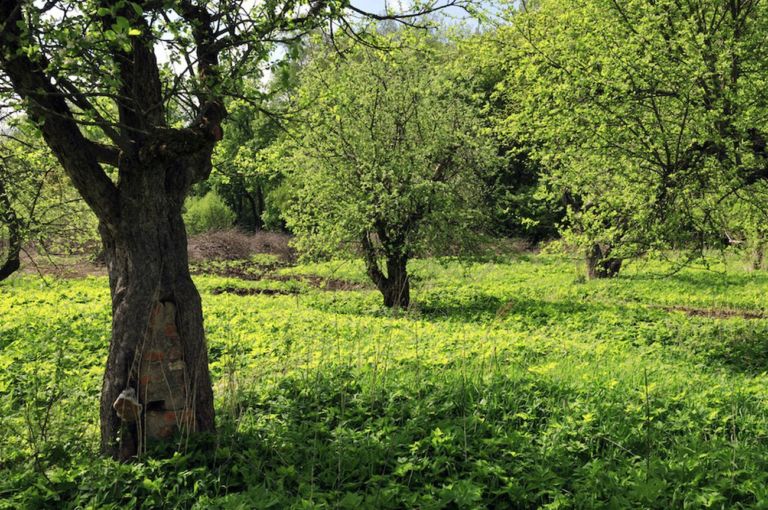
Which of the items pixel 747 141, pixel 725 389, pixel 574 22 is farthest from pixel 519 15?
pixel 725 389

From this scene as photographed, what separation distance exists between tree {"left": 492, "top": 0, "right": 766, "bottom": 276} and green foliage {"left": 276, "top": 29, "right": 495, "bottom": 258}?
12.6 feet

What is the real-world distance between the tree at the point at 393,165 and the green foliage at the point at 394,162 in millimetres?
25

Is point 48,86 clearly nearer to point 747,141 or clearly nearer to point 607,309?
point 747,141

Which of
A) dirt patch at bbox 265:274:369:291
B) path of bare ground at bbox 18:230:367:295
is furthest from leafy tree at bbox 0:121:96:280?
dirt patch at bbox 265:274:369:291

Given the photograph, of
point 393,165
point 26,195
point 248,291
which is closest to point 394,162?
point 393,165

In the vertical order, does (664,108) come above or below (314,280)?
above

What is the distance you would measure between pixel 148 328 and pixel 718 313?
13.0 meters

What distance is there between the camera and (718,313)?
12.8m

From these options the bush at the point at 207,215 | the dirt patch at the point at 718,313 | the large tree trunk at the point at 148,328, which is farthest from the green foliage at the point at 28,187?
the bush at the point at 207,215

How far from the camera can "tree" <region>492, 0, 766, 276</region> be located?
8.11m

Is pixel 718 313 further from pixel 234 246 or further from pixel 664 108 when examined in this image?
pixel 234 246

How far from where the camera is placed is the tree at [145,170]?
426 centimetres

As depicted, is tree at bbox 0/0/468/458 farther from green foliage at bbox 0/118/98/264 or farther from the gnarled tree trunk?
the gnarled tree trunk

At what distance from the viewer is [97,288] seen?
55.5 ft
